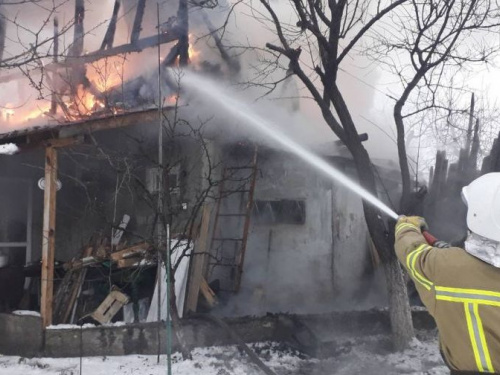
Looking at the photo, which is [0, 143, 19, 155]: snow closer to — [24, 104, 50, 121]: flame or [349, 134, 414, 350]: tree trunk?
[349, 134, 414, 350]: tree trunk

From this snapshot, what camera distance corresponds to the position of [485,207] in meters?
2.25

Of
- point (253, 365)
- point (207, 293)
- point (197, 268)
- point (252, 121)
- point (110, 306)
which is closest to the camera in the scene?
point (253, 365)

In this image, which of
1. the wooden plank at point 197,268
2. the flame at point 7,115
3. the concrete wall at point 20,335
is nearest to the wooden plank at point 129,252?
the wooden plank at point 197,268

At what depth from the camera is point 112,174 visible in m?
8.87

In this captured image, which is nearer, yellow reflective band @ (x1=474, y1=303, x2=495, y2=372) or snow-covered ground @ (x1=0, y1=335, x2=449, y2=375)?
yellow reflective band @ (x1=474, y1=303, x2=495, y2=372)

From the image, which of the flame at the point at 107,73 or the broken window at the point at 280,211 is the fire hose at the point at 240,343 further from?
the flame at the point at 107,73

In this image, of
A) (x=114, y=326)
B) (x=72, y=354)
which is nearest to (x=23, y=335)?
(x=72, y=354)

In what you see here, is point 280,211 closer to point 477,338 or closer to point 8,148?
point 8,148

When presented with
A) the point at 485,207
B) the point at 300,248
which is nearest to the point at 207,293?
the point at 300,248

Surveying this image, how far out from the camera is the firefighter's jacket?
6.98ft

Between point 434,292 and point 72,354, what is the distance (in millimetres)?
5740

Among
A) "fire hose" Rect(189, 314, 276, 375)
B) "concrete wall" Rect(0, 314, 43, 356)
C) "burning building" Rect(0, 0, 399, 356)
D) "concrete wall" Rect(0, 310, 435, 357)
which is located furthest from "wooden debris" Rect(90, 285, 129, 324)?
"fire hose" Rect(189, 314, 276, 375)

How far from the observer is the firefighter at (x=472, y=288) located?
7.00 ft

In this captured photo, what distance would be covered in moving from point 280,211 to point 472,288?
7257 mm
